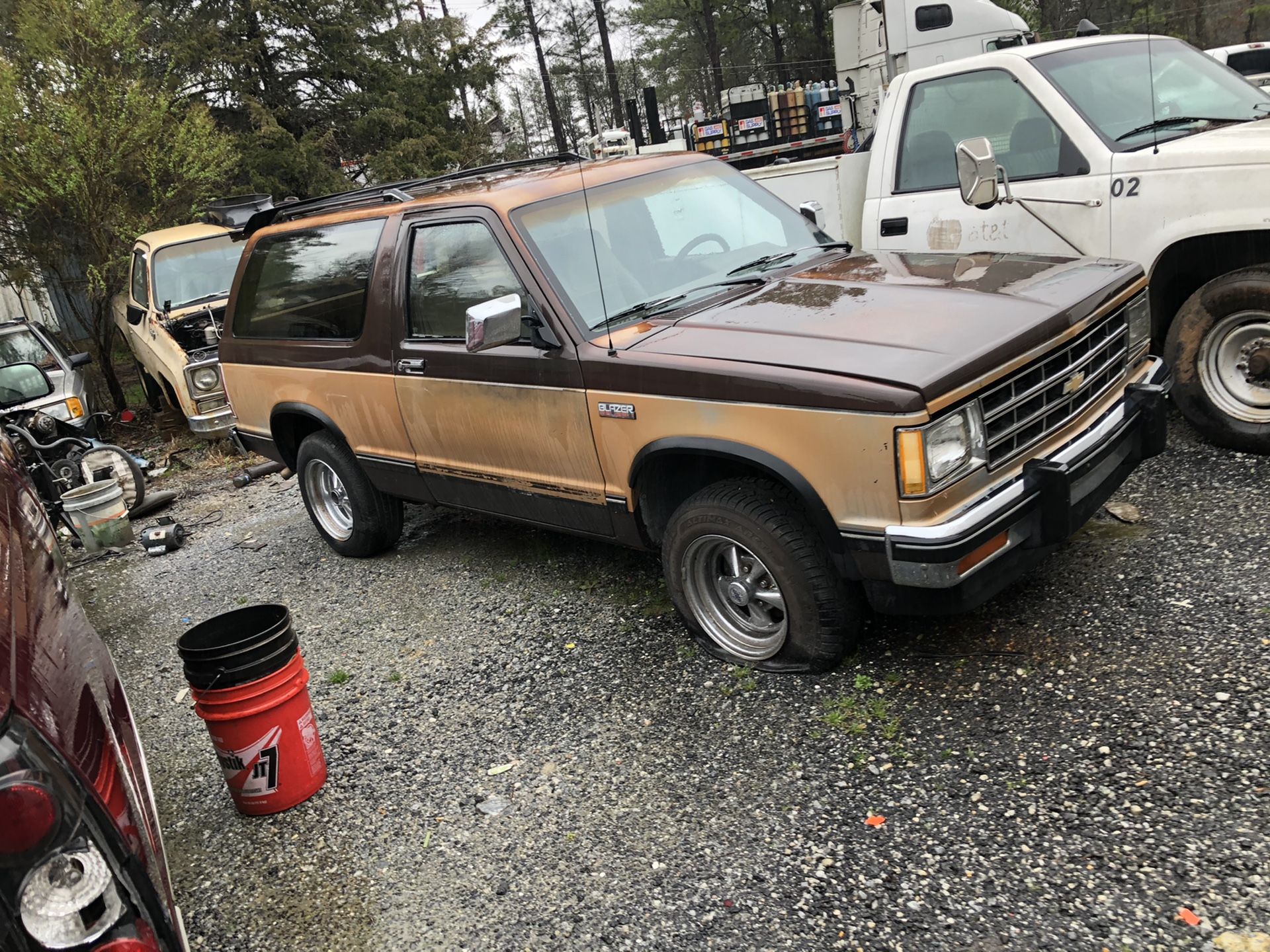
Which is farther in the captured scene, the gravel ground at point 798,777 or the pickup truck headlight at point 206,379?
the pickup truck headlight at point 206,379

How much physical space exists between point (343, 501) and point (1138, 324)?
4452 mm

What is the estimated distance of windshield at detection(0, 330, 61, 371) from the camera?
9.51 metres

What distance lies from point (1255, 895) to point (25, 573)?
3189 mm

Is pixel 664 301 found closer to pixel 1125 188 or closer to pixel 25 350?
pixel 1125 188

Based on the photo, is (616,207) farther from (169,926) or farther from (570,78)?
(570,78)

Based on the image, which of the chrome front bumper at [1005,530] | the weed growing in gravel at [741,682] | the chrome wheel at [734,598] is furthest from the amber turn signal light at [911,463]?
the weed growing in gravel at [741,682]

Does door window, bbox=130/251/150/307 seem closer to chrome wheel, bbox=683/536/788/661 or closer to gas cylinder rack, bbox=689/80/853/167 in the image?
gas cylinder rack, bbox=689/80/853/167

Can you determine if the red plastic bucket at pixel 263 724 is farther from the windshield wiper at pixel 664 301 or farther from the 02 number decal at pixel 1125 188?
the 02 number decal at pixel 1125 188

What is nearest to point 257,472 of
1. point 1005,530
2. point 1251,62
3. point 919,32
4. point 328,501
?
point 328,501

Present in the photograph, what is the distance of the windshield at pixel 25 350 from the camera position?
9508 mm

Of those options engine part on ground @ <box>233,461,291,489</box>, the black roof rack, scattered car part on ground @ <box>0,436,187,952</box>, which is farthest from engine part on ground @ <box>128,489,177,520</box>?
scattered car part on ground @ <box>0,436,187,952</box>

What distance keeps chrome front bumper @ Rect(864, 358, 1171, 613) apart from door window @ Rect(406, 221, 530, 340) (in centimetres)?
197

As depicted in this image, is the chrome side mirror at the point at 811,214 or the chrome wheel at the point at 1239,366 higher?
the chrome side mirror at the point at 811,214

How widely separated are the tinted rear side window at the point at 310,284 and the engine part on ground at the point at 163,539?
6.50 feet
